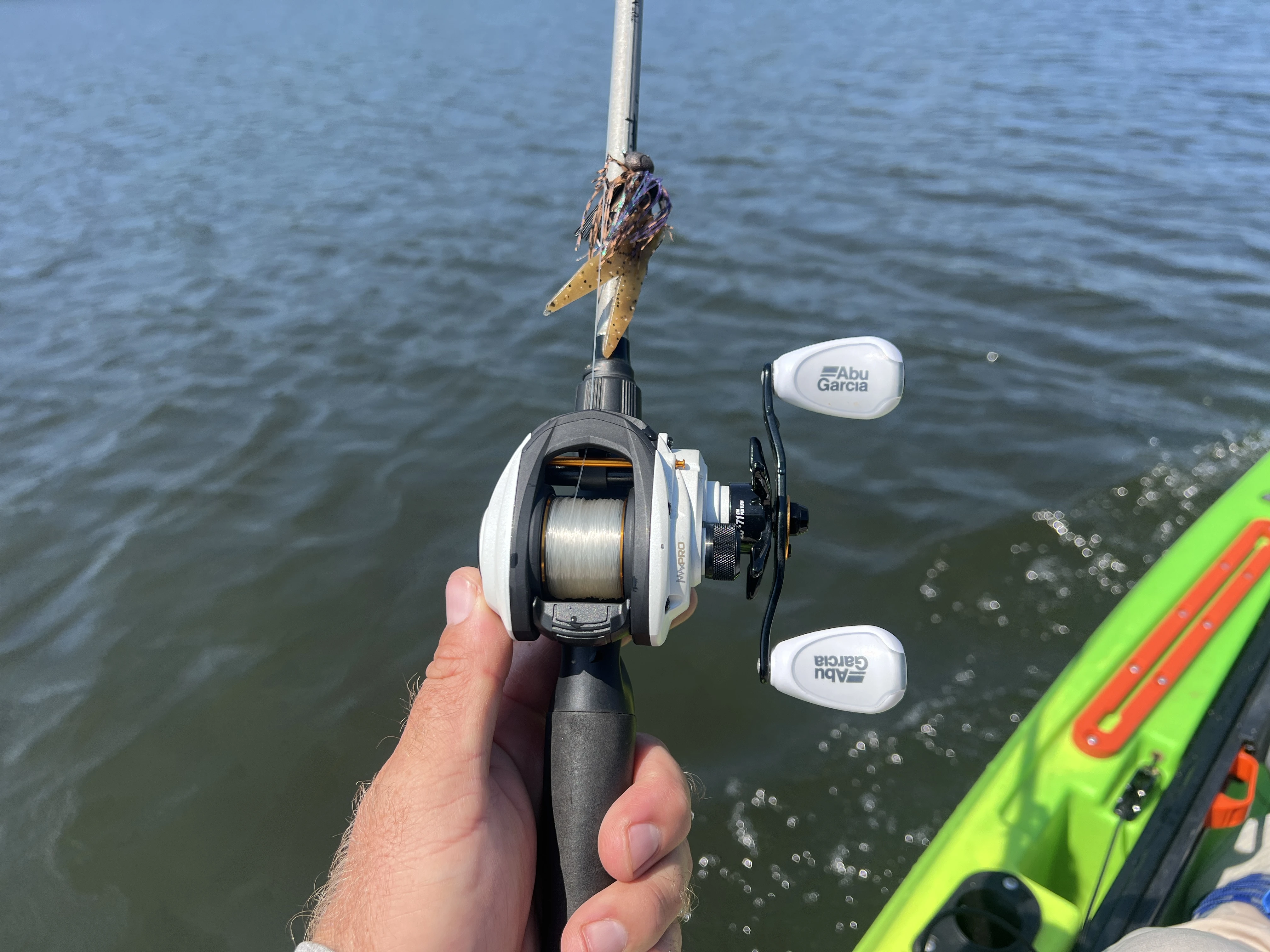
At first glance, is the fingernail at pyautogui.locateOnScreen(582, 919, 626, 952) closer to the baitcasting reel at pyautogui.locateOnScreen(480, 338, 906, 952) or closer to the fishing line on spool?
the baitcasting reel at pyautogui.locateOnScreen(480, 338, 906, 952)

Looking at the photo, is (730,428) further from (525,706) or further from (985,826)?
(525,706)

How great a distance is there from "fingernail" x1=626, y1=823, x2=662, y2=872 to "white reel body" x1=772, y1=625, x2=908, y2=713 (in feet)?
1.55

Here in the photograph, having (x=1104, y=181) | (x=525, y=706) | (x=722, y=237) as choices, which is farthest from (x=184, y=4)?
(x=525, y=706)

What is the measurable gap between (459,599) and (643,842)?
649 millimetres

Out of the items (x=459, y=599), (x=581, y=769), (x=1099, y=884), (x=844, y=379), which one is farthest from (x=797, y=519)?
(x=1099, y=884)

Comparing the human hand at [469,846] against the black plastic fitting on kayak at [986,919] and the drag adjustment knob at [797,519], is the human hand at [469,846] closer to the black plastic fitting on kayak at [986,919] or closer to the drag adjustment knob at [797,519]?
the drag adjustment knob at [797,519]

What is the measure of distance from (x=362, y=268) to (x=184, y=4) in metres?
23.5

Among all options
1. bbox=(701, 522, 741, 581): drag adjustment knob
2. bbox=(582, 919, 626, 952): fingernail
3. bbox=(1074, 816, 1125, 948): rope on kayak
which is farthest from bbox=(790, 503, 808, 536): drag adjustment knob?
bbox=(1074, 816, 1125, 948): rope on kayak

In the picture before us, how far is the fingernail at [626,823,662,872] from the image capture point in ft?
5.50

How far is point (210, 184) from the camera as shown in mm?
9922

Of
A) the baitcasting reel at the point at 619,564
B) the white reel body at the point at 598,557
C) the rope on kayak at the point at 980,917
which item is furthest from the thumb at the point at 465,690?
the rope on kayak at the point at 980,917

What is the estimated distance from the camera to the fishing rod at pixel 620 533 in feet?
4.85

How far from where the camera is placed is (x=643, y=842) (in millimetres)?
1696

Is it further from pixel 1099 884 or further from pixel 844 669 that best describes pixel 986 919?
pixel 844 669
